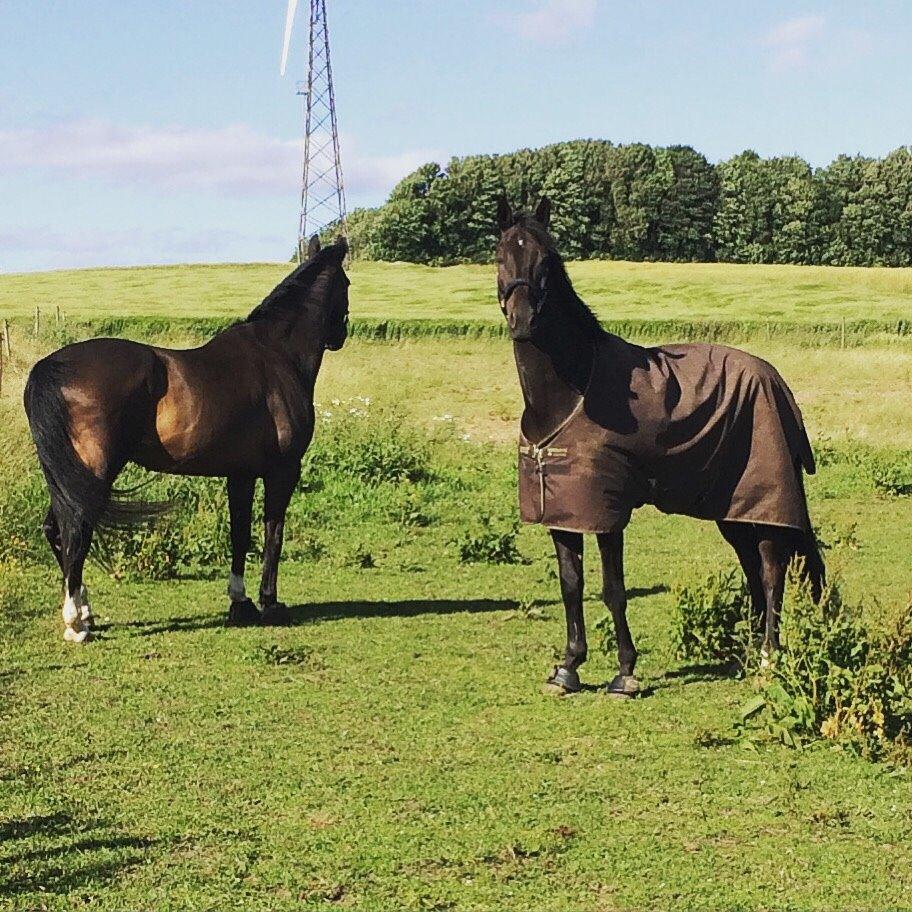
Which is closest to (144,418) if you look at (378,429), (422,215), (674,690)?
(674,690)

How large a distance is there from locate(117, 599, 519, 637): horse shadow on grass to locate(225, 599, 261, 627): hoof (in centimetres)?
9

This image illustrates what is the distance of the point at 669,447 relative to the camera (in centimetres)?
713

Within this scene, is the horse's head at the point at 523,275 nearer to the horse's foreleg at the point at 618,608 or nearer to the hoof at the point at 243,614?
the horse's foreleg at the point at 618,608

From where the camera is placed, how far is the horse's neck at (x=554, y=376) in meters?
7.03

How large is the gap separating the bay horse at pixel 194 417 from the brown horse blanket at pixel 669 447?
2.62 metres

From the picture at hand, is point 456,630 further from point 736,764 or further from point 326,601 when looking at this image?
point 736,764

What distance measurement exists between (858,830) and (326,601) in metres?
5.78

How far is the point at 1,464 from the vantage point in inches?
502

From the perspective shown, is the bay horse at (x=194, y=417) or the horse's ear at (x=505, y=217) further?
the bay horse at (x=194, y=417)

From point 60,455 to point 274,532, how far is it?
1788 mm

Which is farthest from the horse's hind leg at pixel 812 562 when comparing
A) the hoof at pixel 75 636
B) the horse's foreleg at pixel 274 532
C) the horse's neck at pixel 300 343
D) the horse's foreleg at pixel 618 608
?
the hoof at pixel 75 636

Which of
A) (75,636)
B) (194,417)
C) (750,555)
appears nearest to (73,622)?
(75,636)

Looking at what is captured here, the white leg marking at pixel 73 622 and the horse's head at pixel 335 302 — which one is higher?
the horse's head at pixel 335 302

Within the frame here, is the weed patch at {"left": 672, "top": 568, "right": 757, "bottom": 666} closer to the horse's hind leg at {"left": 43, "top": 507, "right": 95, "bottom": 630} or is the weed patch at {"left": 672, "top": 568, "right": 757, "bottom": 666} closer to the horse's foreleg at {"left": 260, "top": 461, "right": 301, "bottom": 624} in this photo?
the horse's foreleg at {"left": 260, "top": 461, "right": 301, "bottom": 624}
